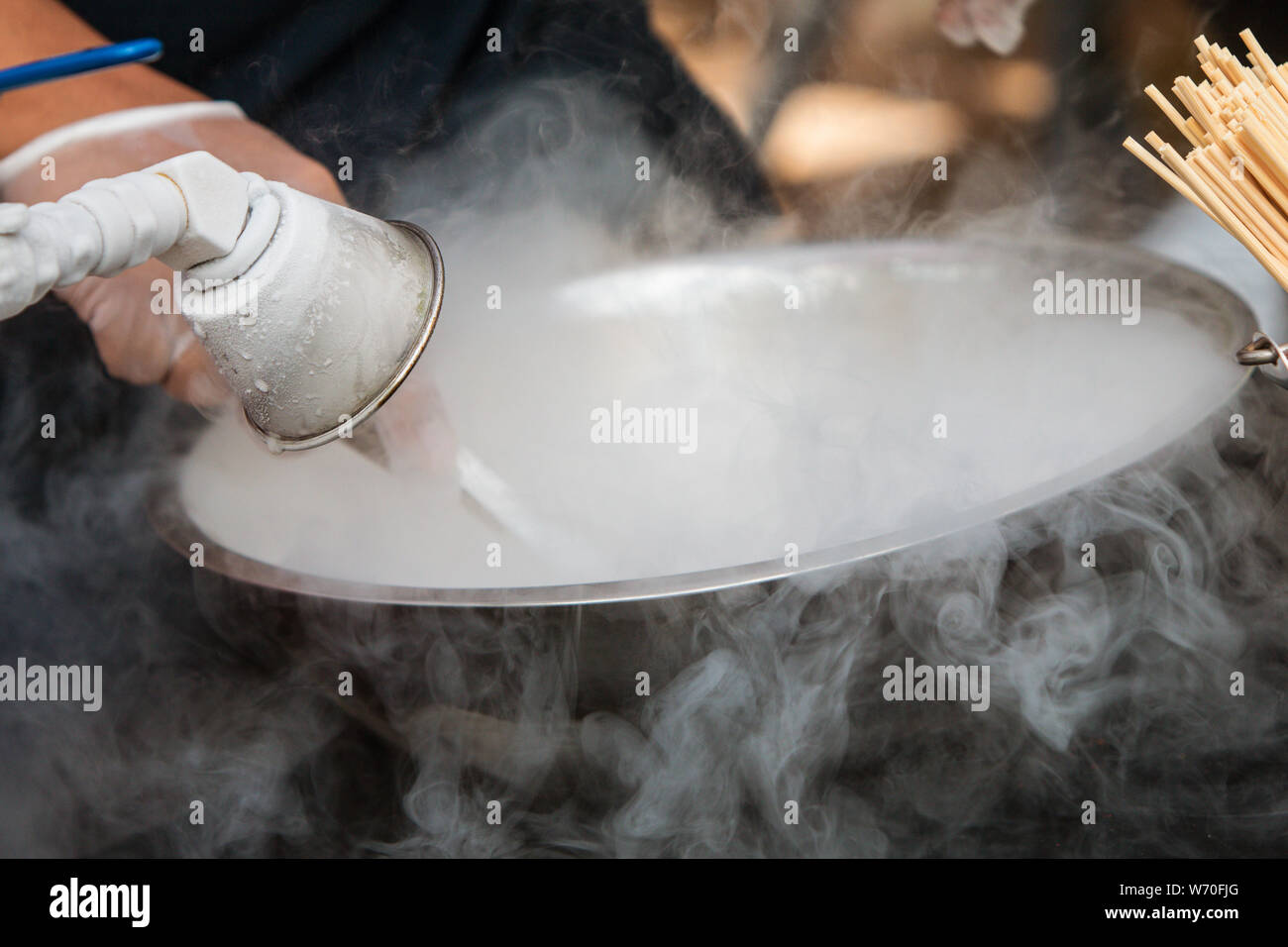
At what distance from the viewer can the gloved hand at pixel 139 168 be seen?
3.55 ft

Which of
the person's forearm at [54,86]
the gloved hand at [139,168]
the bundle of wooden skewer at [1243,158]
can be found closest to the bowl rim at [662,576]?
the bundle of wooden skewer at [1243,158]

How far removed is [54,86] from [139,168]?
274mm

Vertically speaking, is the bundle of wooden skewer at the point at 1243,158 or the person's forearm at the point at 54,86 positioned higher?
the person's forearm at the point at 54,86

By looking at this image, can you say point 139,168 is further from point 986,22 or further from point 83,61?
point 986,22

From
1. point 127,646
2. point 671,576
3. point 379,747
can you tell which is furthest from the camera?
point 127,646

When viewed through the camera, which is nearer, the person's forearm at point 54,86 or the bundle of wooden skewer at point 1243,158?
the bundle of wooden skewer at point 1243,158

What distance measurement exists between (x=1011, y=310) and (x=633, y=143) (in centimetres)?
65

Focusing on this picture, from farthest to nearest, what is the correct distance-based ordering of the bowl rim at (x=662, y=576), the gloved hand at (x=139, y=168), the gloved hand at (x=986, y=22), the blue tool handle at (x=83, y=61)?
the gloved hand at (x=986, y=22) → the gloved hand at (x=139, y=168) → the bowl rim at (x=662, y=576) → the blue tool handle at (x=83, y=61)

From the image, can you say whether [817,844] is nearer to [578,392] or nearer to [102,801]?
[578,392]

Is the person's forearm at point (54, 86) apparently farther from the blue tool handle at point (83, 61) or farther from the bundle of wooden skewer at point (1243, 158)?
the bundle of wooden skewer at point (1243, 158)

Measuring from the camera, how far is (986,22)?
67.0 inches

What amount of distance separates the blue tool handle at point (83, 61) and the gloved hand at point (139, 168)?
1.86ft

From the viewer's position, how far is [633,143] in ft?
5.34

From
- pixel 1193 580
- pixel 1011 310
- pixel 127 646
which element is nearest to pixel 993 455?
pixel 1193 580
